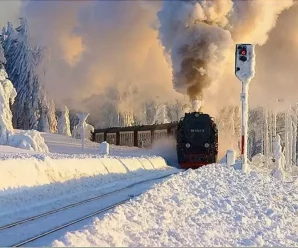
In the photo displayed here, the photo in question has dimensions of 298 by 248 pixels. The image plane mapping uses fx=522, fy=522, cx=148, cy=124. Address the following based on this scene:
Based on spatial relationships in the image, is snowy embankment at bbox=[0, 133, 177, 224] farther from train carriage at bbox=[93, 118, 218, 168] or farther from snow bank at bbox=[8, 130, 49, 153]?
snow bank at bbox=[8, 130, 49, 153]

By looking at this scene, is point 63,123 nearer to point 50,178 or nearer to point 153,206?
point 50,178

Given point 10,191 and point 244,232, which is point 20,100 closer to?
point 10,191

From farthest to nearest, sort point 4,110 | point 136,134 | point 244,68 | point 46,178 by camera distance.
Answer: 1. point 136,134
2. point 4,110
3. point 244,68
4. point 46,178

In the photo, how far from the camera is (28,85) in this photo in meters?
59.1

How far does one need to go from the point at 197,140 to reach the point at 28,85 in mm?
32041

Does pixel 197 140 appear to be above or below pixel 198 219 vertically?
above

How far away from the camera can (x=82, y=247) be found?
Answer: 7633mm

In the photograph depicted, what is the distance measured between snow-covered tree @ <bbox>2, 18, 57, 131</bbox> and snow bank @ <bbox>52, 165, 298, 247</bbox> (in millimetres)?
41261

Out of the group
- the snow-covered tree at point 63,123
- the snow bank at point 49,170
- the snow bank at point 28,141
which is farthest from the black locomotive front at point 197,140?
the snow-covered tree at point 63,123

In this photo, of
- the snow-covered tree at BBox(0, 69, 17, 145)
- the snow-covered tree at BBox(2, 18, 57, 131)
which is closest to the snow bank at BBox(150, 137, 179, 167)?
the snow-covered tree at BBox(0, 69, 17, 145)

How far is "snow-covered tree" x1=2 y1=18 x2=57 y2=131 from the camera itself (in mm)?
58344

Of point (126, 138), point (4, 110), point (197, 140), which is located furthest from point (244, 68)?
point (126, 138)

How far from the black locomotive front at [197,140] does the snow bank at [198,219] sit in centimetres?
1260

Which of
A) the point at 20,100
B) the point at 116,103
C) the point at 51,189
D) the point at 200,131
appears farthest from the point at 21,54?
the point at 51,189
